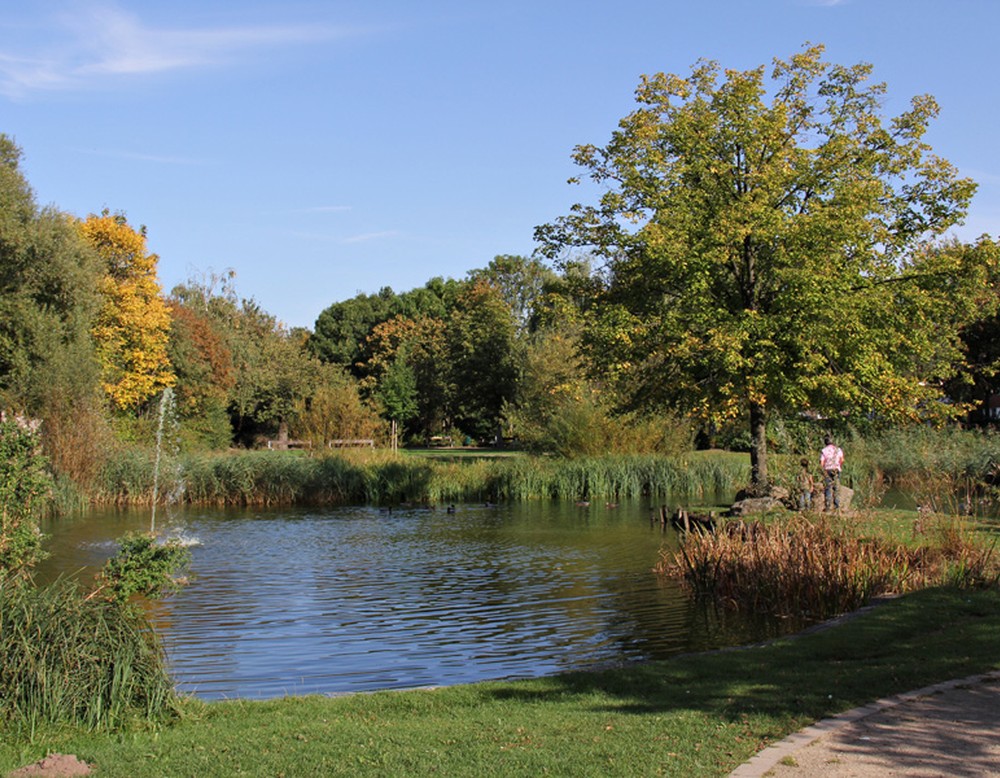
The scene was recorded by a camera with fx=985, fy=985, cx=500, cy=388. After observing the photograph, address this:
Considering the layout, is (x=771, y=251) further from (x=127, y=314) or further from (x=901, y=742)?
(x=127, y=314)

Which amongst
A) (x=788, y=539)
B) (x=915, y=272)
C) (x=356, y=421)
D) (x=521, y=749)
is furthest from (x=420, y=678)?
(x=356, y=421)

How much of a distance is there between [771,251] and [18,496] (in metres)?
Result: 16.0

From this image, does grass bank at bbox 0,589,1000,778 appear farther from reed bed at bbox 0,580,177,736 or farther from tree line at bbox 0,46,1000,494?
tree line at bbox 0,46,1000,494

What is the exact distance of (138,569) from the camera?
817cm

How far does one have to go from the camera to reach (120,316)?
145 feet

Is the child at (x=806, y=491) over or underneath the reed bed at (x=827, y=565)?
over

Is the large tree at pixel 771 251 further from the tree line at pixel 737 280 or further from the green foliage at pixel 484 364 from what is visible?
the green foliage at pixel 484 364

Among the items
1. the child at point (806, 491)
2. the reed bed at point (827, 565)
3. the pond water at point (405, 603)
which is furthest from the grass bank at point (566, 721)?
the child at point (806, 491)

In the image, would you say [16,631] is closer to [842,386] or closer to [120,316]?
[842,386]

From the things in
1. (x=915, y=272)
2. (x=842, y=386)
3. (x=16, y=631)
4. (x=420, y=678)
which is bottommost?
(x=420, y=678)

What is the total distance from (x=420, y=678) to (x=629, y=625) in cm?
366

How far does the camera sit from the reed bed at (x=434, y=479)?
106ft

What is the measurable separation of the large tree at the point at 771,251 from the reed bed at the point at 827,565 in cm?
569

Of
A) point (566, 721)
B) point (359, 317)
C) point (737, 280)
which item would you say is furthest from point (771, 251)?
point (359, 317)
